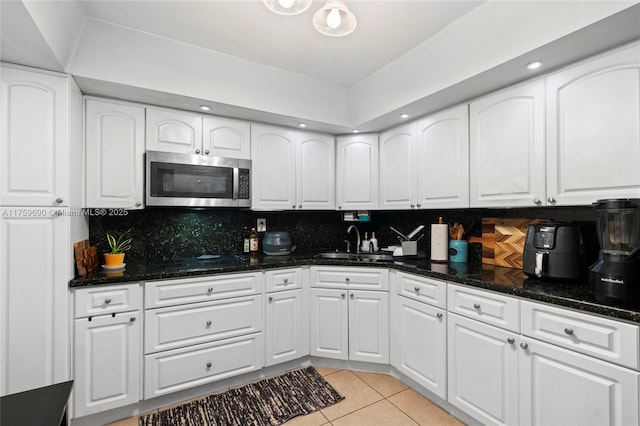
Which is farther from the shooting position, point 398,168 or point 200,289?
point 398,168

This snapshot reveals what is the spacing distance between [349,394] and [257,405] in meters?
0.65

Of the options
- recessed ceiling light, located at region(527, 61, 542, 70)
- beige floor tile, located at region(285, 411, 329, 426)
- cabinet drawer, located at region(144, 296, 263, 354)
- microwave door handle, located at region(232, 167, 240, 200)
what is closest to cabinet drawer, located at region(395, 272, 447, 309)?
beige floor tile, located at region(285, 411, 329, 426)

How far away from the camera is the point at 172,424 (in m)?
1.85

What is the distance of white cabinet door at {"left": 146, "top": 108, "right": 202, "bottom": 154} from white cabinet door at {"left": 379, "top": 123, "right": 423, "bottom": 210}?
5.42 feet

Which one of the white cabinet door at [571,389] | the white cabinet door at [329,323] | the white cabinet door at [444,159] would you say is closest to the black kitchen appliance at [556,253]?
the white cabinet door at [571,389]

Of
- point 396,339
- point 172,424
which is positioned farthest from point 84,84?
point 396,339

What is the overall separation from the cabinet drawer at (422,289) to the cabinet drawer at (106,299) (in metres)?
1.81

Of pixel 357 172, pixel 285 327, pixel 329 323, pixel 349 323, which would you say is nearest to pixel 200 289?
pixel 285 327

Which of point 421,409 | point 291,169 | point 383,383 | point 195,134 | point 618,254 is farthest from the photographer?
point 291,169

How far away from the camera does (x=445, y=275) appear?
1.91 metres

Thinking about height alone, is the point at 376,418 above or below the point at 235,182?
below

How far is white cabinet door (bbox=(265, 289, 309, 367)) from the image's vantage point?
7.76ft

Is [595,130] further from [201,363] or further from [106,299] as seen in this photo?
[106,299]

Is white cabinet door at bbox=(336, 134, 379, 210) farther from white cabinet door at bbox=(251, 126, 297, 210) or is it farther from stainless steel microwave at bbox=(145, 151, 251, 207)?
stainless steel microwave at bbox=(145, 151, 251, 207)
